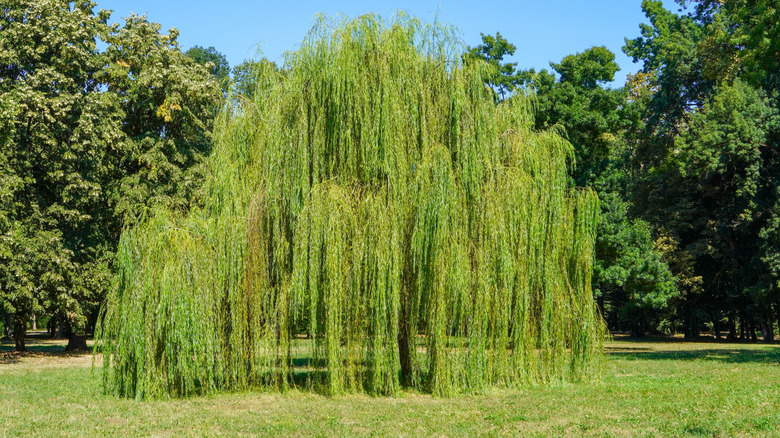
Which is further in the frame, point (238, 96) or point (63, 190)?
point (63, 190)

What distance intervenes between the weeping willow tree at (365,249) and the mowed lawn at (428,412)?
0.68 meters

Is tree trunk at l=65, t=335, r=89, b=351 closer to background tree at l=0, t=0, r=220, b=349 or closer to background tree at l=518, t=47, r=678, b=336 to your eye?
background tree at l=0, t=0, r=220, b=349

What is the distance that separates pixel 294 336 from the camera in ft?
41.8

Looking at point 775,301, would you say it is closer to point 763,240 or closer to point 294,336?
point 763,240

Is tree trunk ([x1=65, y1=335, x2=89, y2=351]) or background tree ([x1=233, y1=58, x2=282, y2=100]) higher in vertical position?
background tree ([x1=233, y1=58, x2=282, y2=100])

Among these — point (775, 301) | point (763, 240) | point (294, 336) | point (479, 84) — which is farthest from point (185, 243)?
point (775, 301)

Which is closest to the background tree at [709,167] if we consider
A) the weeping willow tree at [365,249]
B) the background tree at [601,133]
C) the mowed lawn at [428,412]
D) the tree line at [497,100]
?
the tree line at [497,100]

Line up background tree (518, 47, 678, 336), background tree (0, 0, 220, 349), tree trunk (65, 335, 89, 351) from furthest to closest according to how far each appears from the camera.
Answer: tree trunk (65, 335, 89, 351) < background tree (518, 47, 678, 336) < background tree (0, 0, 220, 349)

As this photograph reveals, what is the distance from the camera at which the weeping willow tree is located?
12.1m

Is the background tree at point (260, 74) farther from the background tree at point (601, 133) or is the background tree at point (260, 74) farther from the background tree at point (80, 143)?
the background tree at point (601, 133)

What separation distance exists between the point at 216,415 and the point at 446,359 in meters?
4.36

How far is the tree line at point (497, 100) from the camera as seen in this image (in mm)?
22500

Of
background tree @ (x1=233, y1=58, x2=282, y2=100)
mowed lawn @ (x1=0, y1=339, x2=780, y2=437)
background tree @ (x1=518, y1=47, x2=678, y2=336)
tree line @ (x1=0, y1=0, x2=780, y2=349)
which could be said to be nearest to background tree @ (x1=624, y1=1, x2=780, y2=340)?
tree line @ (x1=0, y1=0, x2=780, y2=349)

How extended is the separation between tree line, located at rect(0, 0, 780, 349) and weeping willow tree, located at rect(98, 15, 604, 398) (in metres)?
1.84
